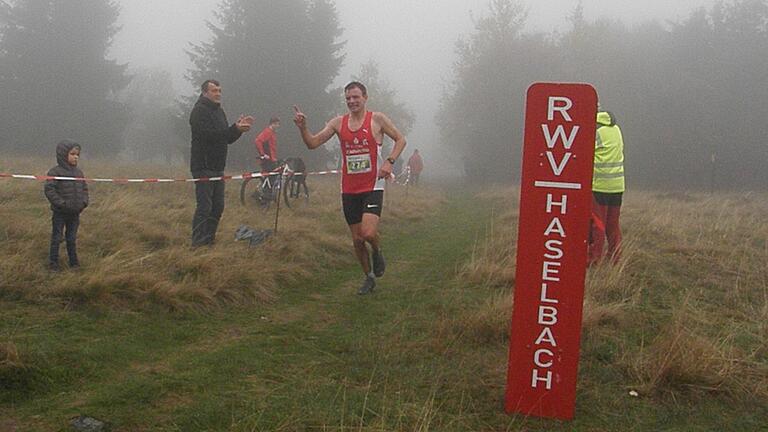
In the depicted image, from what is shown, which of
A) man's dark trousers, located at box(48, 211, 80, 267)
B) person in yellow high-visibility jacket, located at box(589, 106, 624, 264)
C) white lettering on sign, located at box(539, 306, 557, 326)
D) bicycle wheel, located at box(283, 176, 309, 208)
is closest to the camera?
white lettering on sign, located at box(539, 306, 557, 326)

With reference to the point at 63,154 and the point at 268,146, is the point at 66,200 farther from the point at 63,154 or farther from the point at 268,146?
the point at 268,146

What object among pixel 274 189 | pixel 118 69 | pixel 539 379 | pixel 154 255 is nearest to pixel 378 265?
pixel 154 255

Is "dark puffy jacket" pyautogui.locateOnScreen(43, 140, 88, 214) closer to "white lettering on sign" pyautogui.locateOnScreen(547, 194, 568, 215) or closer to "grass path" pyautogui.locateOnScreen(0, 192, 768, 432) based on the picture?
"grass path" pyautogui.locateOnScreen(0, 192, 768, 432)

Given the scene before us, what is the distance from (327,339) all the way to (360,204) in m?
1.94

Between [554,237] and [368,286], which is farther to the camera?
[368,286]

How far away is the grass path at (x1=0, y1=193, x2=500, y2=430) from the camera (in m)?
2.97

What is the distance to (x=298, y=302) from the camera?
221 inches

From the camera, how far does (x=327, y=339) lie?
4418 millimetres

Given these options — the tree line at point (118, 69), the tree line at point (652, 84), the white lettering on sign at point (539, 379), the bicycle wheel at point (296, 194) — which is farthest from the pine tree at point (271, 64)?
the white lettering on sign at point (539, 379)

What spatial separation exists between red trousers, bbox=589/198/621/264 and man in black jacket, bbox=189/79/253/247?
3.94 meters

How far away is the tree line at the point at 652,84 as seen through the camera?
109 feet

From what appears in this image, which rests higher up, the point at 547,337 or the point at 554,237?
the point at 554,237

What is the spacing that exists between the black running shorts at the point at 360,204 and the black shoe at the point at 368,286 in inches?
21.9

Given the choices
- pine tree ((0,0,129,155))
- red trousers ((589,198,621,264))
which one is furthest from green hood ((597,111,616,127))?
pine tree ((0,0,129,155))
